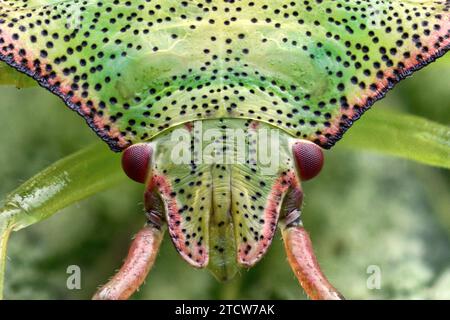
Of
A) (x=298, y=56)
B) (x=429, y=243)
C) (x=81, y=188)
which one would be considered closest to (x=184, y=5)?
(x=298, y=56)

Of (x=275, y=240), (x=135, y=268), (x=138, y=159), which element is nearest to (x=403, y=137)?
(x=275, y=240)

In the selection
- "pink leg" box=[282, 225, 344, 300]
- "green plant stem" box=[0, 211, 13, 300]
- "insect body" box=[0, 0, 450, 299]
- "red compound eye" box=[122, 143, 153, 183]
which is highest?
"insect body" box=[0, 0, 450, 299]

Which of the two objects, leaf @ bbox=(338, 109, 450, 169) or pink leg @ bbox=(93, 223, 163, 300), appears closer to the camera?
pink leg @ bbox=(93, 223, 163, 300)

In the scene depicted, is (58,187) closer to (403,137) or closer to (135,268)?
(135,268)

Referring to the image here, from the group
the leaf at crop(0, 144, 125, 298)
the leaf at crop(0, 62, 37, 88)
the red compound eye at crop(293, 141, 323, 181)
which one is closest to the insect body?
the red compound eye at crop(293, 141, 323, 181)

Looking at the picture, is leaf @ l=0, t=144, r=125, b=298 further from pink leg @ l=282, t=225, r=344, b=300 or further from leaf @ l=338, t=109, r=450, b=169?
leaf @ l=338, t=109, r=450, b=169

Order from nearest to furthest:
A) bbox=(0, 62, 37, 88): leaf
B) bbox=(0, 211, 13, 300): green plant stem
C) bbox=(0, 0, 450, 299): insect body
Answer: bbox=(0, 0, 450, 299): insect body → bbox=(0, 211, 13, 300): green plant stem → bbox=(0, 62, 37, 88): leaf

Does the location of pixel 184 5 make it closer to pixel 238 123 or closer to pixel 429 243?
pixel 238 123
